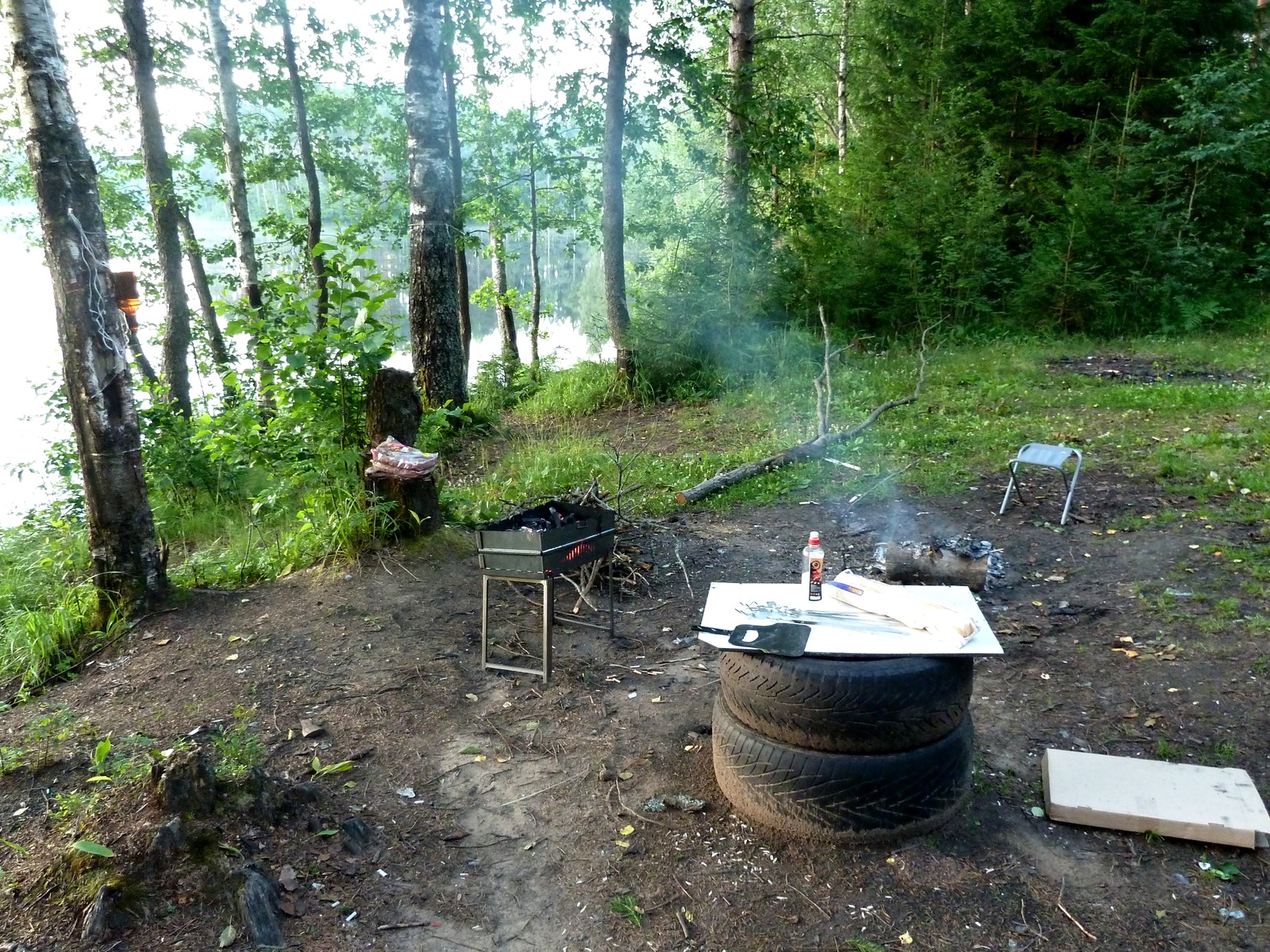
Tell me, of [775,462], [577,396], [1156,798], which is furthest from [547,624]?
[577,396]

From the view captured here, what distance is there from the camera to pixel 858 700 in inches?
111

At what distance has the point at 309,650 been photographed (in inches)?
179

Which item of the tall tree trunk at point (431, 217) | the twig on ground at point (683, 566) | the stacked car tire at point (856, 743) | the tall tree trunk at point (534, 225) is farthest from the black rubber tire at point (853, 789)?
the tall tree trunk at point (534, 225)

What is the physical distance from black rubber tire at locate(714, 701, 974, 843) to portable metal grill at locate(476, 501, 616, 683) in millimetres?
1403

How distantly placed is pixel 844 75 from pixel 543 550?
18943mm

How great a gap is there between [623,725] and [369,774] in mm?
1156

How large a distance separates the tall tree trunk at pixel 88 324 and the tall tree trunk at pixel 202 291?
7279 mm

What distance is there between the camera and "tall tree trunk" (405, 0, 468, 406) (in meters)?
8.51

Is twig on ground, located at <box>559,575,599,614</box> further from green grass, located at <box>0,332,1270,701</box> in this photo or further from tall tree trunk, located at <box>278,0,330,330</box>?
tall tree trunk, located at <box>278,0,330,330</box>

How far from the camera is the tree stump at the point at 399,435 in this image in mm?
5523

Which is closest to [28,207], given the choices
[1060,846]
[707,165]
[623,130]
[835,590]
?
[623,130]

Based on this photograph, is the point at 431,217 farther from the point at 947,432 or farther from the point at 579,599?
the point at 947,432

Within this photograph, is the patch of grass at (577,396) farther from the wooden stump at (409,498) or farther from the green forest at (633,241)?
the wooden stump at (409,498)

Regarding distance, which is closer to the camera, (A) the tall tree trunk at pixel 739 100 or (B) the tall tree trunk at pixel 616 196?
(B) the tall tree trunk at pixel 616 196
